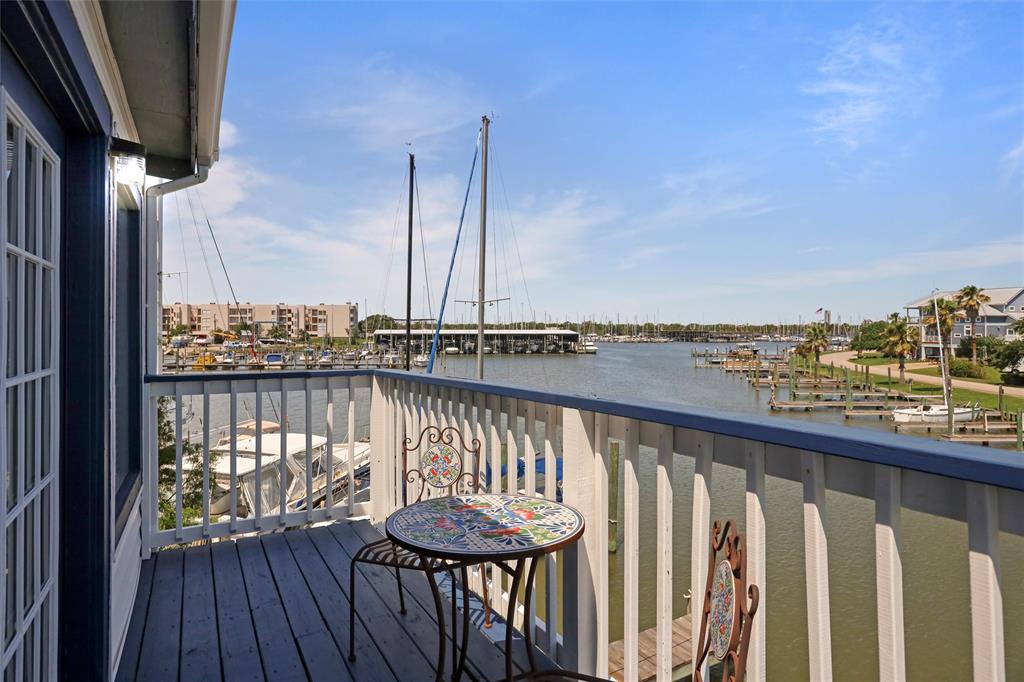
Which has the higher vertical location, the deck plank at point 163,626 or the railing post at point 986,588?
the railing post at point 986,588

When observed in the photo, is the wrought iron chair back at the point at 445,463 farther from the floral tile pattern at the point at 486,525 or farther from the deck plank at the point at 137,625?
the deck plank at the point at 137,625

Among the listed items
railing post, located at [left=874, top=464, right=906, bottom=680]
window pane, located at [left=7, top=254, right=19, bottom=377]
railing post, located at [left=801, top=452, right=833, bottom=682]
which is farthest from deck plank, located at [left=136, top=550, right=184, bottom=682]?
railing post, located at [left=874, top=464, right=906, bottom=680]

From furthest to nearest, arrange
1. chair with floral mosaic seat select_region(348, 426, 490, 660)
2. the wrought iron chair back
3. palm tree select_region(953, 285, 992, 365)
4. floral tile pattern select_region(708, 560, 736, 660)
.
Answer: palm tree select_region(953, 285, 992, 365)
the wrought iron chair back
chair with floral mosaic seat select_region(348, 426, 490, 660)
floral tile pattern select_region(708, 560, 736, 660)

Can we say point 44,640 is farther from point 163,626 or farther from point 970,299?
point 970,299

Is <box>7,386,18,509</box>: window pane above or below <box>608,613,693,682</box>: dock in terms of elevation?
above

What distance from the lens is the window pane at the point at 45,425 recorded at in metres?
1.38

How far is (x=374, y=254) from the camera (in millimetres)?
21547

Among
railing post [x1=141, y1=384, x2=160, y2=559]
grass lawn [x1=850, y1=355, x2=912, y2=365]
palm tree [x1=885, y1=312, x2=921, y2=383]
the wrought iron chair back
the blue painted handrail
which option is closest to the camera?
the blue painted handrail

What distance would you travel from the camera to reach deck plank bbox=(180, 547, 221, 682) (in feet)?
6.55

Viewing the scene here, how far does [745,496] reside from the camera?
1.48m

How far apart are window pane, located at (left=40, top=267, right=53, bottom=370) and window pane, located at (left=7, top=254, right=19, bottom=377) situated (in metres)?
0.23

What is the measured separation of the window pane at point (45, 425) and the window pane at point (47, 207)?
0.33 metres

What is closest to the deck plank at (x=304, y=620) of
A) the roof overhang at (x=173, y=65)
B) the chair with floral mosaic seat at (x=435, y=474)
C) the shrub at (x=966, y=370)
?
the chair with floral mosaic seat at (x=435, y=474)

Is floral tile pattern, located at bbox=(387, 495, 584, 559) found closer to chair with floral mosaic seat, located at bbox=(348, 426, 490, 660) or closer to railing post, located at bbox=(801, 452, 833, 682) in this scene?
chair with floral mosaic seat, located at bbox=(348, 426, 490, 660)
